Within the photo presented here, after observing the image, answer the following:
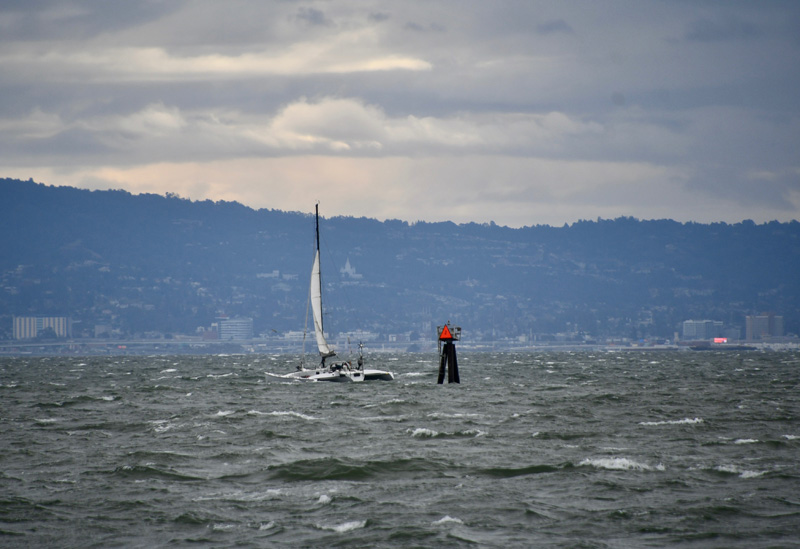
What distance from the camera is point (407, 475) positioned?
3025cm

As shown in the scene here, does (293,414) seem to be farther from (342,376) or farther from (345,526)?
(342,376)

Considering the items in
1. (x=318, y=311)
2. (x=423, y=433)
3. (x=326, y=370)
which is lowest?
(x=326, y=370)

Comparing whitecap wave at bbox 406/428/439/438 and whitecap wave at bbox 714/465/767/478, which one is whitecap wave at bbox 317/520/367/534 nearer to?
whitecap wave at bbox 714/465/767/478

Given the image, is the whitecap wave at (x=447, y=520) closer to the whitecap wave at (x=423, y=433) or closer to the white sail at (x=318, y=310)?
the whitecap wave at (x=423, y=433)

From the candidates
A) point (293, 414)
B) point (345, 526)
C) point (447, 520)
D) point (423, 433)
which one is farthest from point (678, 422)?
point (345, 526)

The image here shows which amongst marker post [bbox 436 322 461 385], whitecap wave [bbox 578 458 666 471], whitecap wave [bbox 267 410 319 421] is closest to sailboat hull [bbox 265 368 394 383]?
marker post [bbox 436 322 461 385]

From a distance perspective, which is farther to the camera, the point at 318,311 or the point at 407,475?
the point at 318,311

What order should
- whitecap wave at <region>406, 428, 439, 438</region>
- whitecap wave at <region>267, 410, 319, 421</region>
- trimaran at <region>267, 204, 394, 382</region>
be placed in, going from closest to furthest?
whitecap wave at <region>406, 428, 439, 438</region>, whitecap wave at <region>267, 410, 319, 421</region>, trimaran at <region>267, 204, 394, 382</region>

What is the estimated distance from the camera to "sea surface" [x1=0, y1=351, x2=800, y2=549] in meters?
23.4

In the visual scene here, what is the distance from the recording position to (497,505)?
25938mm

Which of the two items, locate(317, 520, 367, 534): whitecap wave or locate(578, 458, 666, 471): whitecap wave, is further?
locate(578, 458, 666, 471): whitecap wave

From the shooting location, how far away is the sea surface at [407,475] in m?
23.4

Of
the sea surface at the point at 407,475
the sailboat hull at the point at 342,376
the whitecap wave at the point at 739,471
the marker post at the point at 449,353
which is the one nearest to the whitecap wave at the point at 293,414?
the sea surface at the point at 407,475

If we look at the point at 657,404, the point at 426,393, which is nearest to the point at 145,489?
the point at 657,404
